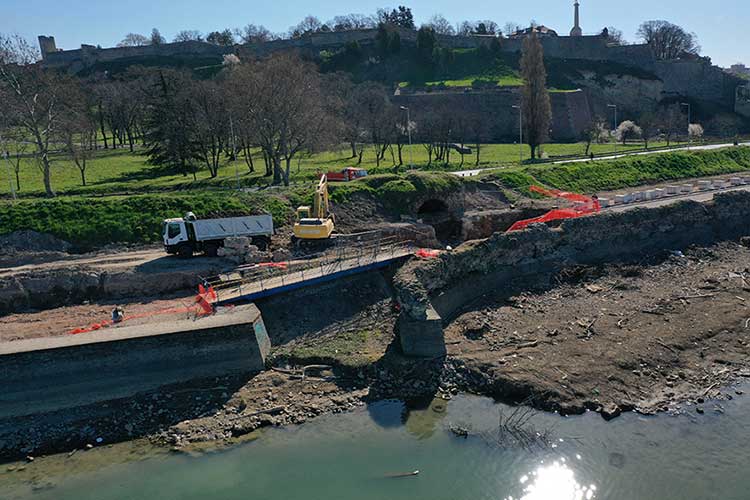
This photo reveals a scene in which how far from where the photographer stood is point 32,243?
81.4ft

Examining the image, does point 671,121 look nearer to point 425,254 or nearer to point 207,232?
point 425,254

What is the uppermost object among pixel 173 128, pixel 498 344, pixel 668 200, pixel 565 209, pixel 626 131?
pixel 173 128

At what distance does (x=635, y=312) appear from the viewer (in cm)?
2058

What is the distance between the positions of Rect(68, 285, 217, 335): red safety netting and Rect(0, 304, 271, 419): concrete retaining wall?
1.03 meters

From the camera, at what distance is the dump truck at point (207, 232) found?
76.3ft

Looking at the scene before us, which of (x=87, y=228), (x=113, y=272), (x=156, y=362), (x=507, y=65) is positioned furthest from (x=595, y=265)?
(x=507, y=65)

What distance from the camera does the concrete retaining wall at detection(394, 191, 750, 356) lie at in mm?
18062

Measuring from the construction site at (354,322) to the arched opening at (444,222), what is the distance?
198cm

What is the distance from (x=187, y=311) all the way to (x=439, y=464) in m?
10.2

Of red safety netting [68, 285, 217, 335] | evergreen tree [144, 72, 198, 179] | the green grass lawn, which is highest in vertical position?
evergreen tree [144, 72, 198, 179]

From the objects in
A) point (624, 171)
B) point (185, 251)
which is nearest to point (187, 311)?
point (185, 251)

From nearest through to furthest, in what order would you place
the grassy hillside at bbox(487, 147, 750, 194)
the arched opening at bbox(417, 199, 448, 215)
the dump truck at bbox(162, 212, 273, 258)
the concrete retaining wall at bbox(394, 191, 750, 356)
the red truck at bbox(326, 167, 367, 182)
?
the concrete retaining wall at bbox(394, 191, 750, 356)
the dump truck at bbox(162, 212, 273, 258)
the arched opening at bbox(417, 199, 448, 215)
the grassy hillside at bbox(487, 147, 750, 194)
the red truck at bbox(326, 167, 367, 182)

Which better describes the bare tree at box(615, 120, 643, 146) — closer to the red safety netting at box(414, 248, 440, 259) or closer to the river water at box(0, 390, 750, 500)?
the red safety netting at box(414, 248, 440, 259)

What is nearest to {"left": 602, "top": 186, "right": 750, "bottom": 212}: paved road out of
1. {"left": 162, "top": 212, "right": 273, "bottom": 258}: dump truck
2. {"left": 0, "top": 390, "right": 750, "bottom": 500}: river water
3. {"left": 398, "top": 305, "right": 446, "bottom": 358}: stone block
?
{"left": 0, "top": 390, "right": 750, "bottom": 500}: river water
